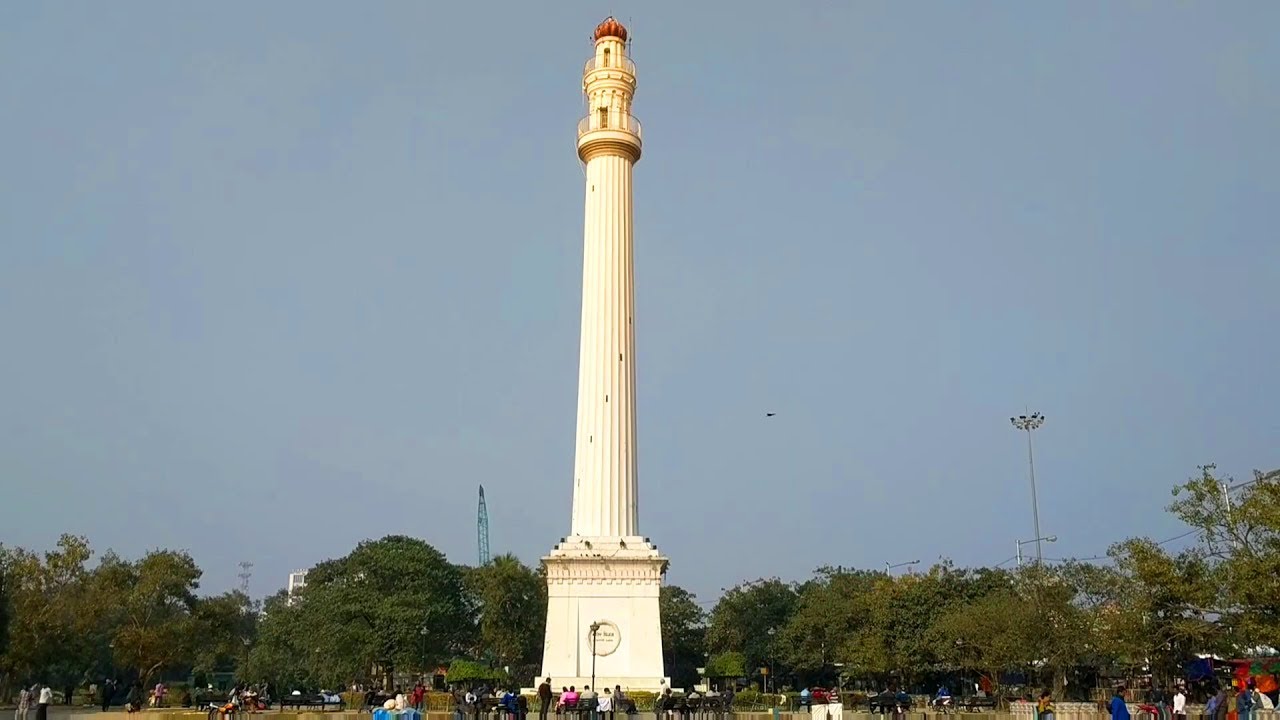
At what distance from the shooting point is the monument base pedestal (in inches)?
1528

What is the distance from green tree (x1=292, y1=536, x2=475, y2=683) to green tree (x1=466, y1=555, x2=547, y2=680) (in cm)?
160

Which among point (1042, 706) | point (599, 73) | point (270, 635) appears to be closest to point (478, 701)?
point (1042, 706)

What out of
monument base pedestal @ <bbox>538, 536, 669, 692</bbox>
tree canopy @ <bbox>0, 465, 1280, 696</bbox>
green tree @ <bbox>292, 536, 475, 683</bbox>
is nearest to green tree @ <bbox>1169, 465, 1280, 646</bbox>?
tree canopy @ <bbox>0, 465, 1280, 696</bbox>

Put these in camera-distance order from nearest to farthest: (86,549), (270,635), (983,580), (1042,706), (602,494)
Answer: (1042,706) < (602,494) < (86,549) < (983,580) < (270,635)

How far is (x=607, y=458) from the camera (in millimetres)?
41469

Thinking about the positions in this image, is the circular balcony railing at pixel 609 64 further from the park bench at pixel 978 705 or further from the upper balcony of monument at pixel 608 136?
the park bench at pixel 978 705

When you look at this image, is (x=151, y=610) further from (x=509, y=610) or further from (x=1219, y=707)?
(x=1219, y=707)

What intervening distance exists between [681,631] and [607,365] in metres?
41.8

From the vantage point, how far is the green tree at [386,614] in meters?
56.5

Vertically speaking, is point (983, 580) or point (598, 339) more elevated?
point (598, 339)

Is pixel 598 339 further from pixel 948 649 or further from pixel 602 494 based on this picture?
pixel 948 649

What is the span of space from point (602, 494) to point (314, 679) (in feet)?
98.0

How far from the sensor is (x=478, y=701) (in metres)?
30.9

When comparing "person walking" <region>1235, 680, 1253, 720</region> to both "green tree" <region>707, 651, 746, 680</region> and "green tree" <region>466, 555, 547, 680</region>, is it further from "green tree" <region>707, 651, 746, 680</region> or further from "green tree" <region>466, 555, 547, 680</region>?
"green tree" <region>466, 555, 547, 680</region>
